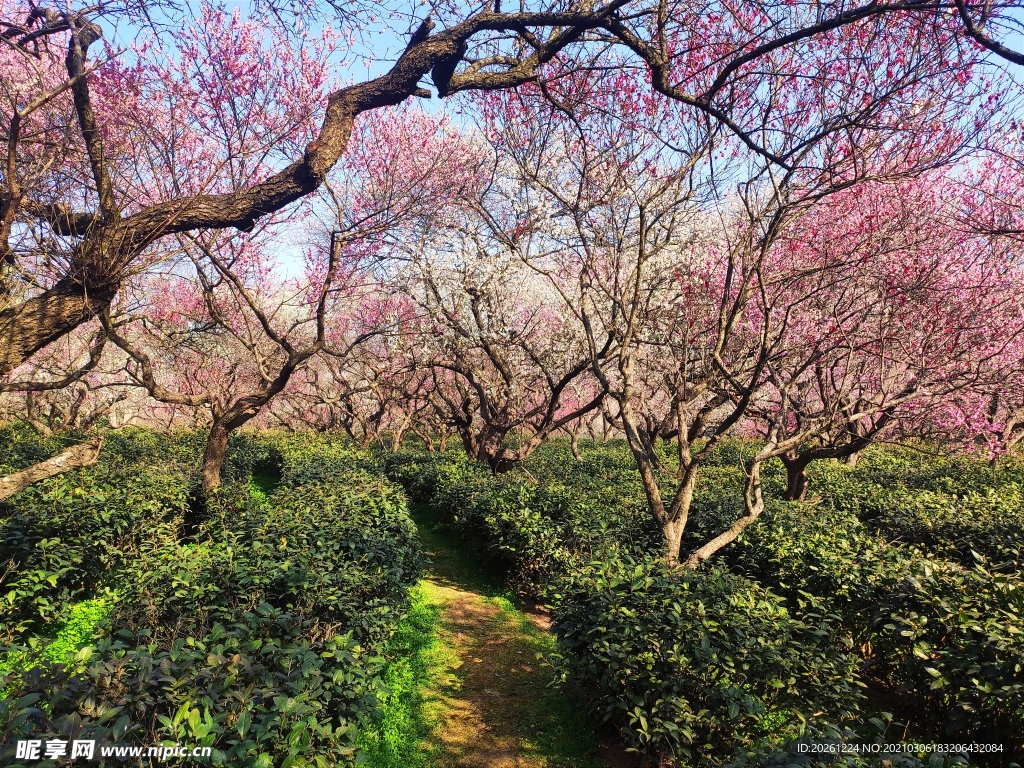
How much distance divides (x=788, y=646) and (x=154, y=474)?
8502 millimetres

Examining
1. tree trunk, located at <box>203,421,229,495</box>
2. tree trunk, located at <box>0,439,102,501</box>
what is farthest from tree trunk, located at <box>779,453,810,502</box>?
tree trunk, located at <box>0,439,102,501</box>

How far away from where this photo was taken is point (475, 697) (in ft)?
16.7

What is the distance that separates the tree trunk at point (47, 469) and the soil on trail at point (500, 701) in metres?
3.16

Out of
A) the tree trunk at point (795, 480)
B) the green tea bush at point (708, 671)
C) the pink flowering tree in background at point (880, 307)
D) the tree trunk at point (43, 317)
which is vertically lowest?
the green tea bush at point (708, 671)

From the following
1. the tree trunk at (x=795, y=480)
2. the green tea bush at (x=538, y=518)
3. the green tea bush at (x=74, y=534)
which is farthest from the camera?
the tree trunk at (x=795, y=480)

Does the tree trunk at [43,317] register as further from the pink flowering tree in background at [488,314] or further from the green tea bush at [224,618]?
the pink flowering tree in background at [488,314]

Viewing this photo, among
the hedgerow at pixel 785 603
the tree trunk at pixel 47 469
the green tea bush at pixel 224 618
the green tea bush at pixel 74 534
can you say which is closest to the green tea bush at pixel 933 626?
the hedgerow at pixel 785 603

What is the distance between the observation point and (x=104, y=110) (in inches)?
277

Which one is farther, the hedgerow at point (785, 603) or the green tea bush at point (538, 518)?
the green tea bush at point (538, 518)

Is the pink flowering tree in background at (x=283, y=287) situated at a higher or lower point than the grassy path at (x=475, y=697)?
higher

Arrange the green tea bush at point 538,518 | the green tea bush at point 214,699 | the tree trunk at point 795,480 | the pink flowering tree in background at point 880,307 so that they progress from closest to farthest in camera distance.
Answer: the green tea bush at point 214,699
the pink flowering tree in background at point 880,307
the green tea bush at point 538,518
the tree trunk at point 795,480

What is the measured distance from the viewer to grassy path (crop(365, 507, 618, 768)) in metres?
4.20

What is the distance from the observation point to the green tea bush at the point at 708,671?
142 inches

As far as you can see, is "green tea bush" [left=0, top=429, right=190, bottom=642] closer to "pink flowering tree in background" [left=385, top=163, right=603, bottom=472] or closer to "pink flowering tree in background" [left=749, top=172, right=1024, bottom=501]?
"pink flowering tree in background" [left=385, top=163, right=603, bottom=472]
